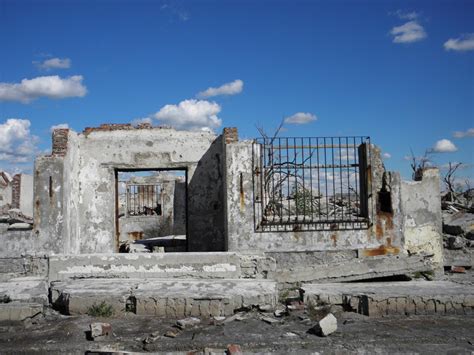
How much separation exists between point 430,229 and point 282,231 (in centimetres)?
299

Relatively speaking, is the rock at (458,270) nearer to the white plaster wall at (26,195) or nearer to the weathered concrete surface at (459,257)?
the weathered concrete surface at (459,257)

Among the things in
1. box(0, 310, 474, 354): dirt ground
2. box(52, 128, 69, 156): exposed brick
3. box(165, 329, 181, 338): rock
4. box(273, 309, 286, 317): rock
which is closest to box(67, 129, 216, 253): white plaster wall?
box(52, 128, 69, 156): exposed brick

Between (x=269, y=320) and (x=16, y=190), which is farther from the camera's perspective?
(x=16, y=190)

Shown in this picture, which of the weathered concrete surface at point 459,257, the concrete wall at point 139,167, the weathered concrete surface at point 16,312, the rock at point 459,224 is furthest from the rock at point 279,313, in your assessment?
the rock at point 459,224

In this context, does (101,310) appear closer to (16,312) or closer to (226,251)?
(16,312)

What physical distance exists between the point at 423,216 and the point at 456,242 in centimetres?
247

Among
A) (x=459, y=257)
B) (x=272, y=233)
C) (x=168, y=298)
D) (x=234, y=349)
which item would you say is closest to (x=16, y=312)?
(x=168, y=298)

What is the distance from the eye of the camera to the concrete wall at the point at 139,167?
10.7 m

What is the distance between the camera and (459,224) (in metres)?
12.1

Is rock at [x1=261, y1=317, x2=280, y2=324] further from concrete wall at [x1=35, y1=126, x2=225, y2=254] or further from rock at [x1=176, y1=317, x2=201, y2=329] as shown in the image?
concrete wall at [x1=35, y1=126, x2=225, y2=254]

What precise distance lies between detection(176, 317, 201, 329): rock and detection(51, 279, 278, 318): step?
211 millimetres

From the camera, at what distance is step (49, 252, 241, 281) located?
8195mm

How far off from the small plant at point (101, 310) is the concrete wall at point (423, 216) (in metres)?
5.74

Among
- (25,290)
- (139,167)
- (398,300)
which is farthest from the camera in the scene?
(139,167)
